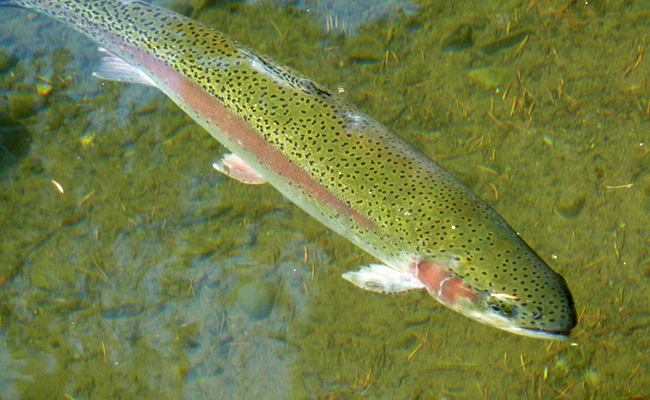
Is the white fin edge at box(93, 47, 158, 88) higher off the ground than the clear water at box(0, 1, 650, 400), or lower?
higher

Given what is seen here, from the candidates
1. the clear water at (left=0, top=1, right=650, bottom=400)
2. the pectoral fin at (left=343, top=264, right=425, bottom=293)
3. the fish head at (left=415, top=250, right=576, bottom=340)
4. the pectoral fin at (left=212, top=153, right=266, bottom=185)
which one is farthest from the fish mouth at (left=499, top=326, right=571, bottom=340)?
the pectoral fin at (left=212, top=153, right=266, bottom=185)

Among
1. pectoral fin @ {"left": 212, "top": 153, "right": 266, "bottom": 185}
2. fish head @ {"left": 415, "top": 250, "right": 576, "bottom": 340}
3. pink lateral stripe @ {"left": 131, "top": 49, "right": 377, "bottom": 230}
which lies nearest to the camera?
fish head @ {"left": 415, "top": 250, "right": 576, "bottom": 340}

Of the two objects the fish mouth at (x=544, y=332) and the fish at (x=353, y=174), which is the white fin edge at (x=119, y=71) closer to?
the fish at (x=353, y=174)

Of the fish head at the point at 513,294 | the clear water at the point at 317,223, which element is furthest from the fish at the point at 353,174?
the clear water at the point at 317,223

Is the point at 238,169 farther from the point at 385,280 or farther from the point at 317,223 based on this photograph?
the point at 385,280

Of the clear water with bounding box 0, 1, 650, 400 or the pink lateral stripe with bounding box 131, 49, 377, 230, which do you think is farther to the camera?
the clear water with bounding box 0, 1, 650, 400

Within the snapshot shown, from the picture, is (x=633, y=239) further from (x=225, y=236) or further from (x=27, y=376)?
(x=27, y=376)

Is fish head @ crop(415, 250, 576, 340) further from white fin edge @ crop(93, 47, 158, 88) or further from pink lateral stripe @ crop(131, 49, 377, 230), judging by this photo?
white fin edge @ crop(93, 47, 158, 88)
